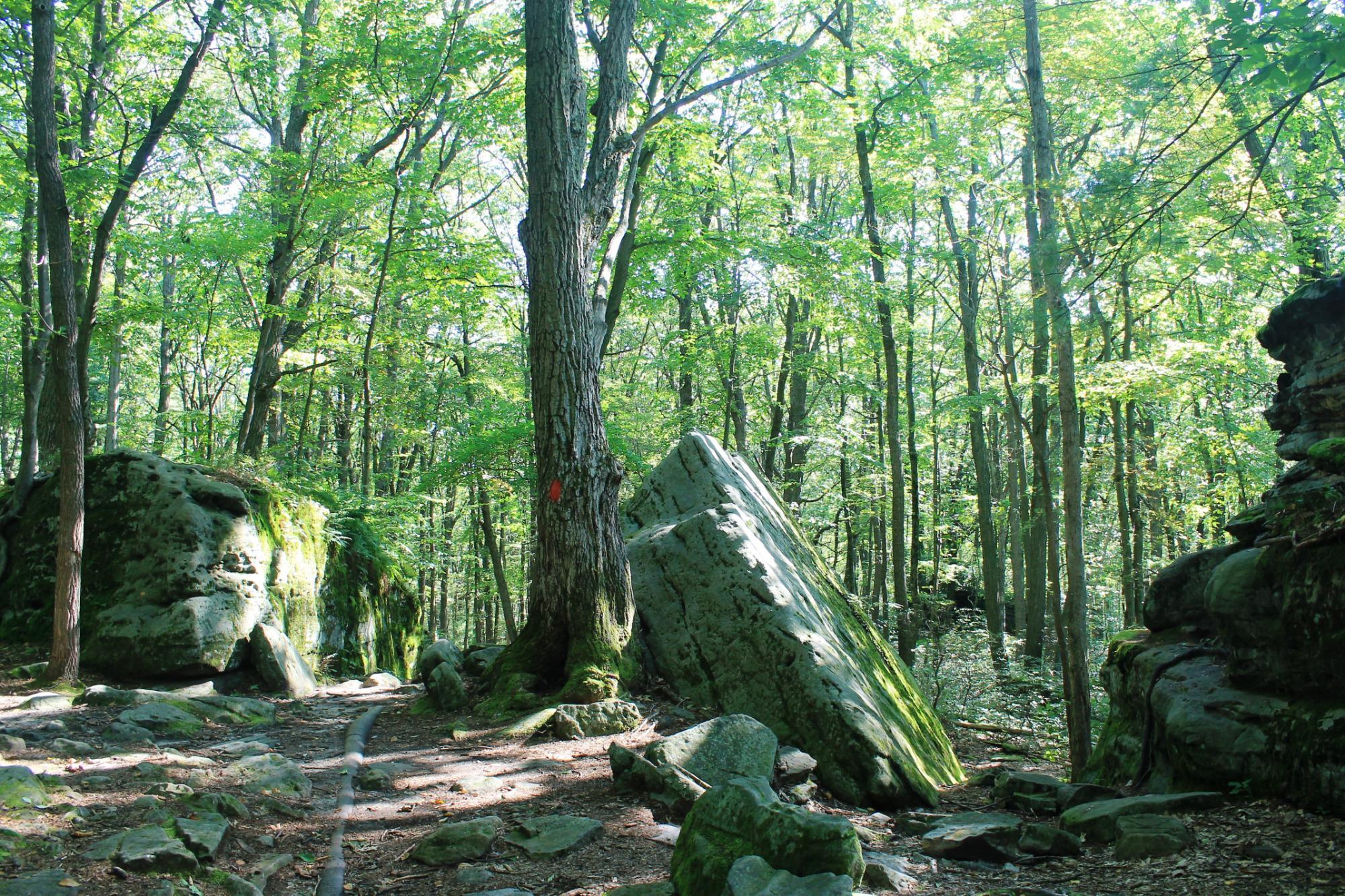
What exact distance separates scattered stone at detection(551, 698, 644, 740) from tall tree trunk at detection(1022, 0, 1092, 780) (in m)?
4.66

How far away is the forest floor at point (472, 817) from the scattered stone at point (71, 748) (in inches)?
2.9

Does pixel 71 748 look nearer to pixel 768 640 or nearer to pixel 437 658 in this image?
pixel 437 658

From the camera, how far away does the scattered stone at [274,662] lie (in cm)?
818

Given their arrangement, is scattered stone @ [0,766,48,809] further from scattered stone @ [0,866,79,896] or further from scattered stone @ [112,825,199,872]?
scattered stone @ [0,866,79,896]

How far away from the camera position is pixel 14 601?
27.7ft

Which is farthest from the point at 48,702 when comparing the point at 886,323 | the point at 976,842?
the point at 886,323

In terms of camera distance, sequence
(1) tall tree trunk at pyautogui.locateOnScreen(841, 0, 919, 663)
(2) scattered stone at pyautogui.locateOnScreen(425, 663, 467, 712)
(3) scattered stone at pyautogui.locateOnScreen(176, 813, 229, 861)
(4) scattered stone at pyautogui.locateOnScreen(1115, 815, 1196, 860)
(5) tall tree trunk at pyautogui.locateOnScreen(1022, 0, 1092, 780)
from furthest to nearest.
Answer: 1. (1) tall tree trunk at pyautogui.locateOnScreen(841, 0, 919, 663)
2. (5) tall tree trunk at pyautogui.locateOnScreen(1022, 0, 1092, 780)
3. (2) scattered stone at pyautogui.locateOnScreen(425, 663, 467, 712)
4. (4) scattered stone at pyautogui.locateOnScreen(1115, 815, 1196, 860)
5. (3) scattered stone at pyautogui.locateOnScreen(176, 813, 229, 861)

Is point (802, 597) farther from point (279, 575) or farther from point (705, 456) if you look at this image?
point (279, 575)

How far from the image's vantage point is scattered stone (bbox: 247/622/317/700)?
26.8 ft

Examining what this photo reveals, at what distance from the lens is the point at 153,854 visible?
120 inches

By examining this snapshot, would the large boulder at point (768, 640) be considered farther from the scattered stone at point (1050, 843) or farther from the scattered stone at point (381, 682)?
the scattered stone at point (381, 682)

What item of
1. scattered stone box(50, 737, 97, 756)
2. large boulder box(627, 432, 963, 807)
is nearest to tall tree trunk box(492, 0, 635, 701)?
large boulder box(627, 432, 963, 807)

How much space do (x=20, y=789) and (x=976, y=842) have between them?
473cm

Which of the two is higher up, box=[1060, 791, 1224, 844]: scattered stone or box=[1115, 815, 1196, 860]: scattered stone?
box=[1115, 815, 1196, 860]: scattered stone
